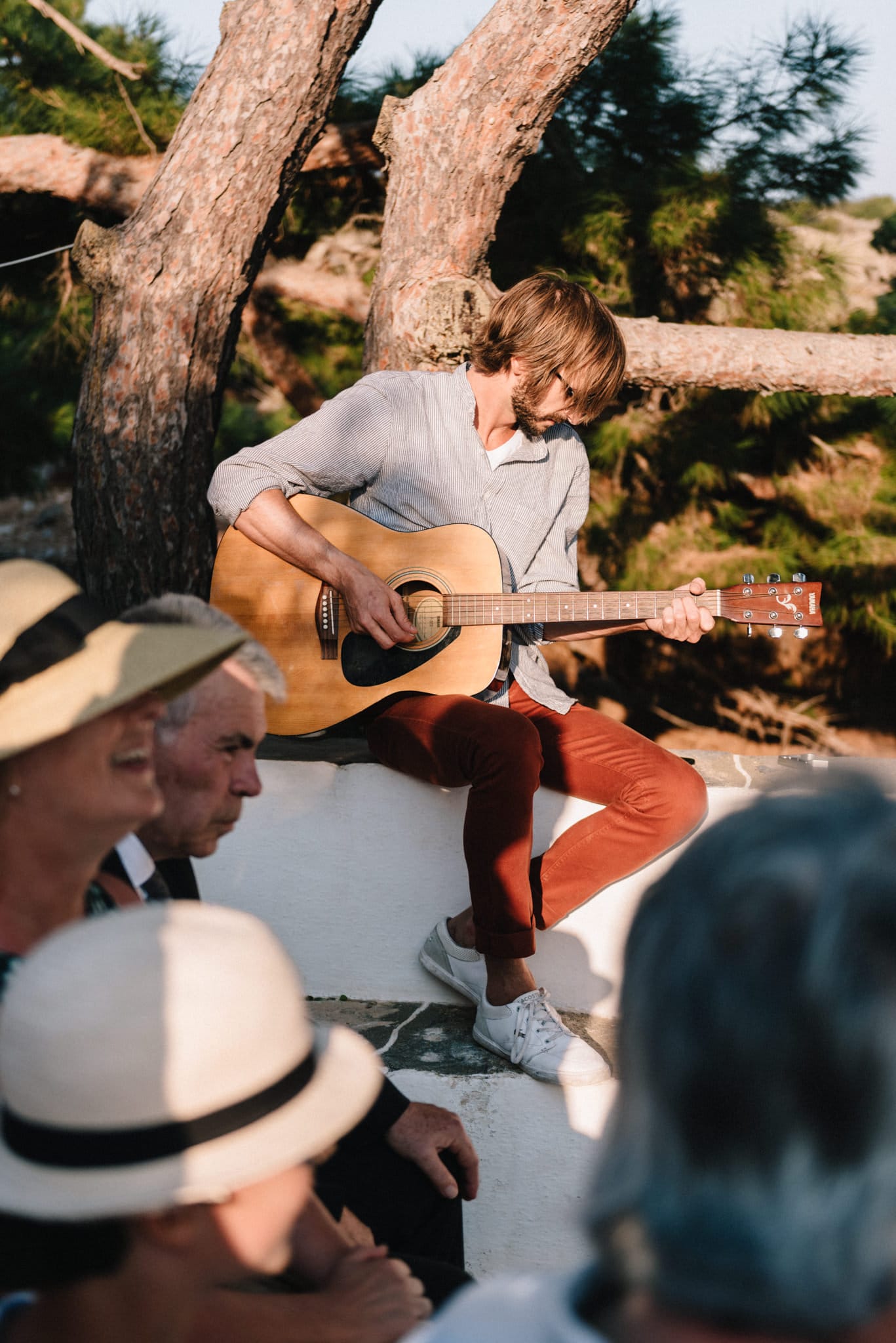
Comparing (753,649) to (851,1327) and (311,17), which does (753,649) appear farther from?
(851,1327)

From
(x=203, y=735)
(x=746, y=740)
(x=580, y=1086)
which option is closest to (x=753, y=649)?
(x=746, y=740)

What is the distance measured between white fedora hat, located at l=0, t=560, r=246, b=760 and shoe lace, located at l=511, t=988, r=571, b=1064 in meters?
1.26

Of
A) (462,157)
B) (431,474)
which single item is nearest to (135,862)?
(431,474)

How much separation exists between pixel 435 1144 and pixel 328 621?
4.39ft

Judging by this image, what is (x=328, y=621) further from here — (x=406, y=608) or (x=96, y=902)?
(x=96, y=902)

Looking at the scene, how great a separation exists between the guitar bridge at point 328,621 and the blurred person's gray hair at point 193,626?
0.79 m

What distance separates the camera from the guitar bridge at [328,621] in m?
2.68

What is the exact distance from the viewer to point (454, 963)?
262 centimetres

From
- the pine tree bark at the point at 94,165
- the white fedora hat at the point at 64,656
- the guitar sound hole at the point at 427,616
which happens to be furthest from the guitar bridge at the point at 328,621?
the pine tree bark at the point at 94,165

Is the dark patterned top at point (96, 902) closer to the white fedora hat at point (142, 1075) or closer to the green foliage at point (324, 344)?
the white fedora hat at point (142, 1075)

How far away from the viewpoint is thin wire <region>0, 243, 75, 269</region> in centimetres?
402

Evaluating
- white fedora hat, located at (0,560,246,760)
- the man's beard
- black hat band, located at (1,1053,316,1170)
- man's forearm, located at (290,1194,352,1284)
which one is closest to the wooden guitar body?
the man's beard

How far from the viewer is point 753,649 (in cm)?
475

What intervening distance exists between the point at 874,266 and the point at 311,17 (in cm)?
229
